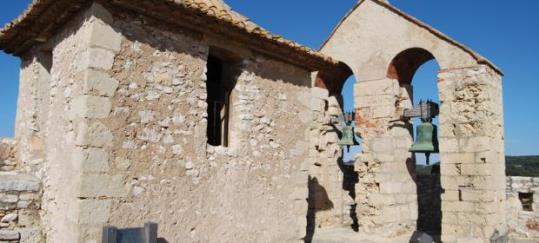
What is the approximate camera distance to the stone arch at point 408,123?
7.62 meters

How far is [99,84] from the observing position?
421 centimetres

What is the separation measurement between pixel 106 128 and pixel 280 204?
111 inches

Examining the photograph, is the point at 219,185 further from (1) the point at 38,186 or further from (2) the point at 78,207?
(1) the point at 38,186

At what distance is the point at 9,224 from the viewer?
485cm

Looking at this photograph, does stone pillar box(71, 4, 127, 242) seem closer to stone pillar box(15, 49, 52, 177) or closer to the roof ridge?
stone pillar box(15, 49, 52, 177)

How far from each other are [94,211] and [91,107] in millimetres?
968

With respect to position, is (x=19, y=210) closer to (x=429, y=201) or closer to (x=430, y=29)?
(x=430, y=29)

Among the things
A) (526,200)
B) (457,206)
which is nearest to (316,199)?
(457,206)

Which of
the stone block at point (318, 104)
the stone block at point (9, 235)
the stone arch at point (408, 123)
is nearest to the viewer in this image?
the stone block at point (9, 235)

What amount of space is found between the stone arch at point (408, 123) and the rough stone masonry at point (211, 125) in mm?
25

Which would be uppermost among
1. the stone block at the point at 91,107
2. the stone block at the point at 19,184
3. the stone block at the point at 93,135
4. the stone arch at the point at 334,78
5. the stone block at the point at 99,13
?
the stone arch at the point at 334,78

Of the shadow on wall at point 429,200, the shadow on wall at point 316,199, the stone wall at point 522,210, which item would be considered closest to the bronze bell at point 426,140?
the shadow on wall at point 316,199

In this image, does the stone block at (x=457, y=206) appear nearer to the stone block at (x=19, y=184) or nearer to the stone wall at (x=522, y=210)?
the stone wall at (x=522, y=210)

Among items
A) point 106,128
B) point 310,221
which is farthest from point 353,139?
point 106,128
